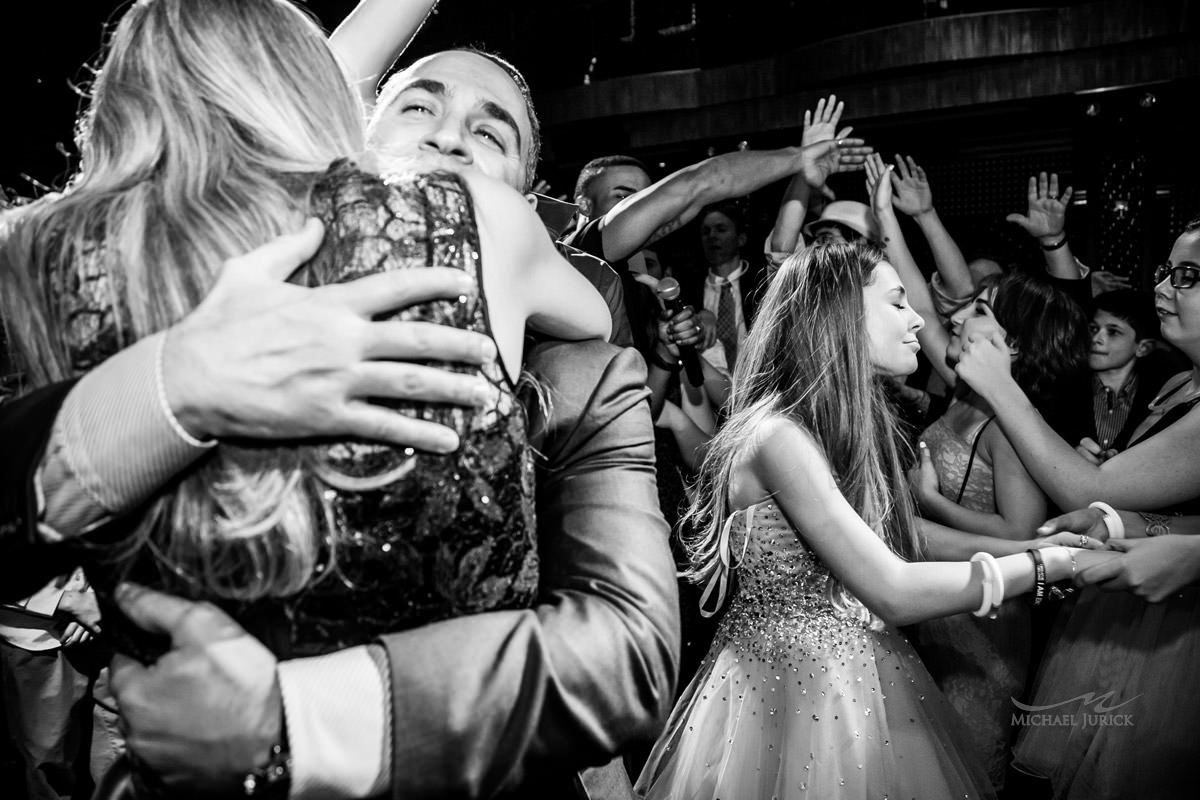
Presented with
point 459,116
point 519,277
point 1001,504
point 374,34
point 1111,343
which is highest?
point 374,34

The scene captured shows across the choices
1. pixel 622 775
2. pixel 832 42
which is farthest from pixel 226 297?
pixel 832 42

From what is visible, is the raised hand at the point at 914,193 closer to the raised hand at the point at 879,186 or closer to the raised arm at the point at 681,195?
the raised hand at the point at 879,186

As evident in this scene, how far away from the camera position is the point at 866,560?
5.68ft

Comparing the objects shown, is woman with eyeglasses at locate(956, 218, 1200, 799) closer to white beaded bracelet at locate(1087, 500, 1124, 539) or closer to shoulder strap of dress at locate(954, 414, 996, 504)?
white beaded bracelet at locate(1087, 500, 1124, 539)

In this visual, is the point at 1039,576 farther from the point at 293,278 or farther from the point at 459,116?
the point at 293,278

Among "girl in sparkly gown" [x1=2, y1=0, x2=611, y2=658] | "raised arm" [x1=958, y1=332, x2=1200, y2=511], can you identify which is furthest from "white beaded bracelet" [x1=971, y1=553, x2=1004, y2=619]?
"girl in sparkly gown" [x1=2, y1=0, x2=611, y2=658]

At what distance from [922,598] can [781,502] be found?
35 cm

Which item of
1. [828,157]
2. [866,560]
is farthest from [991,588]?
[828,157]

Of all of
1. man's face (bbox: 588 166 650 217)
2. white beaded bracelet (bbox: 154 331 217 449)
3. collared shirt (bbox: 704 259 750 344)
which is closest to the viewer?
white beaded bracelet (bbox: 154 331 217 449)

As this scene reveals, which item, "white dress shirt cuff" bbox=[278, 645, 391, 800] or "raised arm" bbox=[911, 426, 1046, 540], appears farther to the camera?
"raised arm" bbox=[911, 426, 1046, 540]

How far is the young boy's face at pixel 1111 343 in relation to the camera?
319 cm

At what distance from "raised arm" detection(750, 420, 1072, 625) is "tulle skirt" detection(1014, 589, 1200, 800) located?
634mm

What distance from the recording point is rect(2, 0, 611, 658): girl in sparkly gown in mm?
660

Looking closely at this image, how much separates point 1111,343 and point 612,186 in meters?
1.86
